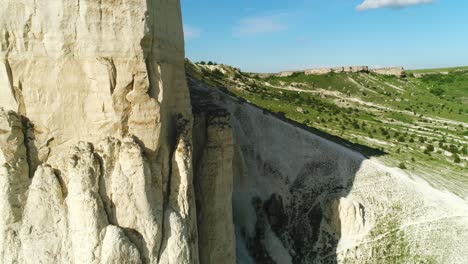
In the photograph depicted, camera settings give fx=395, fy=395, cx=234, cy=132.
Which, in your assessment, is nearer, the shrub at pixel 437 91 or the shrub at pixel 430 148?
the shrub at pixel 430 148

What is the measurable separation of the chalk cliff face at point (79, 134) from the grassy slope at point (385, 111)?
23638 mm

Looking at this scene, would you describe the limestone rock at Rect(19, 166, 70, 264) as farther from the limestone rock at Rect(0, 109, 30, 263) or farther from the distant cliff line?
the distant cliff line

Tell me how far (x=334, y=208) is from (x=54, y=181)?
55.3 feet

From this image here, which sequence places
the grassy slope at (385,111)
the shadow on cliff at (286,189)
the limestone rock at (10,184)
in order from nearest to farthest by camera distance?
the limestone rock at (10,184)
the shadow on cliff at (286,189)
the grassy slope at (385,111)

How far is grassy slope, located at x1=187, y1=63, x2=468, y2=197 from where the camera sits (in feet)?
121

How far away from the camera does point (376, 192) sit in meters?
24.4

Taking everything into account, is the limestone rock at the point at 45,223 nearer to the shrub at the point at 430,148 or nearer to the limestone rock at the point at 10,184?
the limestone rock at the point at 10,184

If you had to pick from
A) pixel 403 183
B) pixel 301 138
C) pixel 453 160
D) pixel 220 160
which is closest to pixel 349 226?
pixel 403 183

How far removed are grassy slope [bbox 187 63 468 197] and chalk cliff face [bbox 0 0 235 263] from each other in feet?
77.6

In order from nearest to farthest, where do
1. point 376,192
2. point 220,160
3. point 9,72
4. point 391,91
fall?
point 9,72, point 220,160, point 376,192, point 391,91

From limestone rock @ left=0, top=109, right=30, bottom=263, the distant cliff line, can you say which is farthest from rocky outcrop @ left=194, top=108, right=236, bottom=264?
the distant cliff line

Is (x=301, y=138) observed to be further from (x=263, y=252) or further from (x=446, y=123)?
(x=446, y=123)

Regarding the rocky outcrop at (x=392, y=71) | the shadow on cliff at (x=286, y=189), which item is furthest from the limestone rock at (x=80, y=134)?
the rocky outcrop at (x=392, y=71)

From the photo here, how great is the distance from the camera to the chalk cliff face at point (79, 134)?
10250 millimetres
